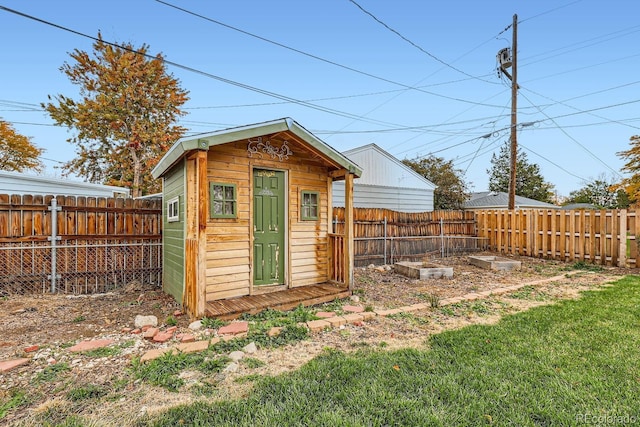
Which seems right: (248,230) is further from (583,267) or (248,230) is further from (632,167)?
(632,167)

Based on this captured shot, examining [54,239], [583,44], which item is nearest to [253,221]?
[54,239]

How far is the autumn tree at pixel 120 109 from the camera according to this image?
13.0 m

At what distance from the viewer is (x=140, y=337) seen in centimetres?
341

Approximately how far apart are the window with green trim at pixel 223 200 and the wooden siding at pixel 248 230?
0.07m

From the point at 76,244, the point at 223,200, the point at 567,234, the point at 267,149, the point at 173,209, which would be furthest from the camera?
the point at 567,234

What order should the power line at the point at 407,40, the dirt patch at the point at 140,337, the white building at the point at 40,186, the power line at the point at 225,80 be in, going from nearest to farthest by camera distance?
the dirt patch at the point at 140,337
the power line at the point at 225,80
the power line at the point at 407,40
the white building at the point at 40,186

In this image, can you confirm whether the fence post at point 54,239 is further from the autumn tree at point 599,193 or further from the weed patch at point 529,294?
the autumn tree at point 599,193

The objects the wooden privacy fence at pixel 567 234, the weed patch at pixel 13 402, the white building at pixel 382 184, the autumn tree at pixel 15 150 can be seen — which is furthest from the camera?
the autumn tree at pixel 15 150

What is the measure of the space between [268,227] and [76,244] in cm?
379

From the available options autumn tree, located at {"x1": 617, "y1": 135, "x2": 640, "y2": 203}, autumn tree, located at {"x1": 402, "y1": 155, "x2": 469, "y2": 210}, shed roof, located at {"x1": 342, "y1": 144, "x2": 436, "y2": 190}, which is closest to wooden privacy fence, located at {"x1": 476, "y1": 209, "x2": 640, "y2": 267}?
shed roof, located at {"x1": 342, "y1": 144, "x2": 436, "y2": 190}

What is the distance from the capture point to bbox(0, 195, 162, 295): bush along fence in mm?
5180

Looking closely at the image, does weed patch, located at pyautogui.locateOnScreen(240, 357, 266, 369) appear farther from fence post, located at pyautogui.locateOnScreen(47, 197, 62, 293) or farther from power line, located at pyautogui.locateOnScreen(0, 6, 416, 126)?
power line, located at pyautogui.locateOnScreen(0, 6, 416, 126)

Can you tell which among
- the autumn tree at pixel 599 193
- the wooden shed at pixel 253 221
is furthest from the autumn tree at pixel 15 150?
the autumn tree at pixel 599 193

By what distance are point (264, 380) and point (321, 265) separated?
3206 mm
